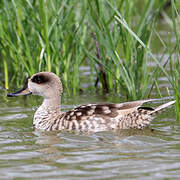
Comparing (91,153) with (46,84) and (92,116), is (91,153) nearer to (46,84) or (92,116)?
(92,116)

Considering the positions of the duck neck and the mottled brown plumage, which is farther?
the duck neck

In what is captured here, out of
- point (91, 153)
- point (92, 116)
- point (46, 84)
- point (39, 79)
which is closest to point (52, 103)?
point (46, 84)

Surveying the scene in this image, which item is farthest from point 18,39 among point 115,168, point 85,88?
point 115,168

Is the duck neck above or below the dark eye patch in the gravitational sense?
below

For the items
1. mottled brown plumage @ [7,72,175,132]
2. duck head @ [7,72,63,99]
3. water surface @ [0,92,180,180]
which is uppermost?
duck head @ [7,72,63,99]

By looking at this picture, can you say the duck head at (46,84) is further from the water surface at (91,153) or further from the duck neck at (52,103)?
the water surface at (91,153)

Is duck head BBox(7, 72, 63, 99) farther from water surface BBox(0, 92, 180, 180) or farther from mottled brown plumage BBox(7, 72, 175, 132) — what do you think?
water surface BBox(0, 92, 180, 180)

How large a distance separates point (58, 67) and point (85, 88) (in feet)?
3.76

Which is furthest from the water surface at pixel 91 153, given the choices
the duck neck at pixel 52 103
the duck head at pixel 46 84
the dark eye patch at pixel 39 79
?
the dark eye patch at pixel 39 79

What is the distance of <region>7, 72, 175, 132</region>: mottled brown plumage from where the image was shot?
6.30m

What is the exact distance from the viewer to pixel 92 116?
6.49 meters

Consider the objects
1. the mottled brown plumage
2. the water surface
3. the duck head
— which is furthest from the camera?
the duck head

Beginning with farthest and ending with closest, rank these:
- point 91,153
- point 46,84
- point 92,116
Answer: point 46,84
point 92,116
point 91,153

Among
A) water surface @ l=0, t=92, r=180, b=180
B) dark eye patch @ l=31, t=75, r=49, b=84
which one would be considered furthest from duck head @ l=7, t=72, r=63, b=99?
water surface @ l=0, t=92, r=180, b=180
